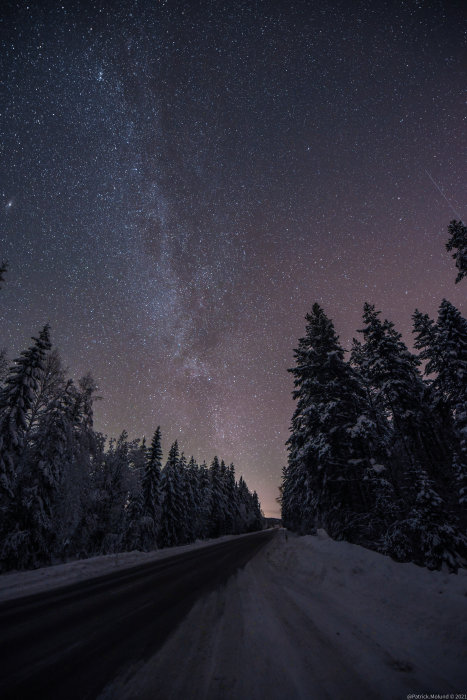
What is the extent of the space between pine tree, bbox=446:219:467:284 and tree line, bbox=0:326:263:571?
2484 centimetres

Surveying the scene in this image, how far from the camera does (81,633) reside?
444cm

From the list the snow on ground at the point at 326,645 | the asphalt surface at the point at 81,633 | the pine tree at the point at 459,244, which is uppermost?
the pine tree at the point at 459,244

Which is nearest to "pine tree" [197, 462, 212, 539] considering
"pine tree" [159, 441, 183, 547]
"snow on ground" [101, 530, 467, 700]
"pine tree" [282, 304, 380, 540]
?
"pine tree" [159, 441, 183, 547]

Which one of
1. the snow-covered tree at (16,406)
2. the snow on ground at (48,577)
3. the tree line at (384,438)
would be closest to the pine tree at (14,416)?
the snow-covered tree at (16,406)

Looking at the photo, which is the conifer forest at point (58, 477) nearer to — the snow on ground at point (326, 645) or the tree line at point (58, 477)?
the tree line at point (58, 477)

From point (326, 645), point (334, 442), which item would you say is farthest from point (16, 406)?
point (326, 645)

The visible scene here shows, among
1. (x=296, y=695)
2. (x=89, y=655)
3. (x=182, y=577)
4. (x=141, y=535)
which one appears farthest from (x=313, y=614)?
(x=141, y=535)

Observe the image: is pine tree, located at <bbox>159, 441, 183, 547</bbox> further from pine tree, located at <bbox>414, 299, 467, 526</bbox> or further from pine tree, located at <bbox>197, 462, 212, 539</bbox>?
pine tree, located at <bbox>414, 299, 467, 526</bbox>

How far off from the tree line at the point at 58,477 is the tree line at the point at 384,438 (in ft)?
49.8

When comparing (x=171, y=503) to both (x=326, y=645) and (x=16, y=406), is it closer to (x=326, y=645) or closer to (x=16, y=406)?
(x=16, y=406)

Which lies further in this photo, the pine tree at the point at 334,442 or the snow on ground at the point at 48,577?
the pine tree at the point at 334,442

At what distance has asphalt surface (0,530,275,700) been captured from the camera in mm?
3053

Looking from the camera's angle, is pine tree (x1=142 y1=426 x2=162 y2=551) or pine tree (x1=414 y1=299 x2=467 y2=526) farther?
pine tree (x1=142 y1=426 x2=162 y2=551)

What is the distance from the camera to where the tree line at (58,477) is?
16.2 m
